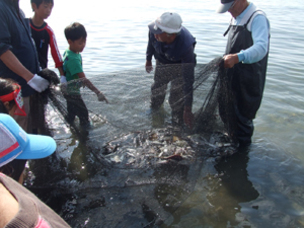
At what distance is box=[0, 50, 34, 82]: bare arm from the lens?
2691 millimetres

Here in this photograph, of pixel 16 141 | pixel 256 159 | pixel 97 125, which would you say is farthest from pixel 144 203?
pixel 256 159

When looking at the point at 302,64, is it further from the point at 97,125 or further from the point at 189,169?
the point at 97,125

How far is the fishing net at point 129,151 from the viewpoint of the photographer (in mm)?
2769

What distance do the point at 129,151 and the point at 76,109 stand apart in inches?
38.0

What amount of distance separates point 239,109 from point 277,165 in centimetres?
103

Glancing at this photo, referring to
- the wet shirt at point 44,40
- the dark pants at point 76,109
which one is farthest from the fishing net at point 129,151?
the wet shirt at point 44,40

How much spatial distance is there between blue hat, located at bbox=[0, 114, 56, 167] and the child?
221 centimetres

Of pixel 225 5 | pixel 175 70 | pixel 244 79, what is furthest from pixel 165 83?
pixel 225 5

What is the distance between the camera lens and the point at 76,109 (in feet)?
10.2

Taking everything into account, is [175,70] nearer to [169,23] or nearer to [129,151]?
[169,23]

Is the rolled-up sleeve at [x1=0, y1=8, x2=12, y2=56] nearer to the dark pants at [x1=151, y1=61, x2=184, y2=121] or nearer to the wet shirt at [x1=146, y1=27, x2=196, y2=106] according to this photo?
the dark pants at [x1=151, y1=61, x2=184, y2=121]

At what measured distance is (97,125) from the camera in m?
3.29

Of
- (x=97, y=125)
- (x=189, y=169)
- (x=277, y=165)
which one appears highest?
(x=97, y=125)

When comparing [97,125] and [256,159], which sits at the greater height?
[97,125]
